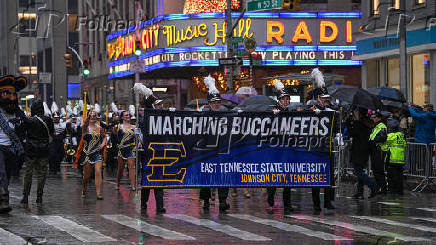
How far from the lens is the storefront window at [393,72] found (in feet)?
112

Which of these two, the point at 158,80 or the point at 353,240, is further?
the point at 158,80

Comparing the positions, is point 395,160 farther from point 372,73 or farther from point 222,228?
point 372,73

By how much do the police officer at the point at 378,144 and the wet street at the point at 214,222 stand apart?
2.13ft

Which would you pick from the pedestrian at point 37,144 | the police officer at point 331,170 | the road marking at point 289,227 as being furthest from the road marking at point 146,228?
the police officer at point 331,170

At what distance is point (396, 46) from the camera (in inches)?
1323

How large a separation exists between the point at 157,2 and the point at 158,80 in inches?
216

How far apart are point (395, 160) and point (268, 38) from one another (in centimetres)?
2268

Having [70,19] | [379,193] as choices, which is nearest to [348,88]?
[379,193]

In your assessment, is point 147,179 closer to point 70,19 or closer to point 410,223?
point 410,223

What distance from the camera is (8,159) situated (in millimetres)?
15570

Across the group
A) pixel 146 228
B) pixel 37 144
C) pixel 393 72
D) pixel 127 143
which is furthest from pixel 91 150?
pixel 393 72

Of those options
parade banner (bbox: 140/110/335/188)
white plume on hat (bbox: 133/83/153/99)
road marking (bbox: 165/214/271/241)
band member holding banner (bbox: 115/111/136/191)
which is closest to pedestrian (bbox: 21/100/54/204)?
white plume on hat (bbox: 133/83/153/99)

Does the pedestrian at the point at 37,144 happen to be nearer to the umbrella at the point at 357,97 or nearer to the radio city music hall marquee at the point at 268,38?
the umbrella at the point at 357,97

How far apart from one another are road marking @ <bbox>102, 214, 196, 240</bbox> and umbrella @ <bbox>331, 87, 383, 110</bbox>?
7000 millimetres
